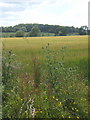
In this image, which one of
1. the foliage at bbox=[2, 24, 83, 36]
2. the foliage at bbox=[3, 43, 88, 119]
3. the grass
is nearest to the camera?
the foliage at bbox=[3, 43, 88, 119]

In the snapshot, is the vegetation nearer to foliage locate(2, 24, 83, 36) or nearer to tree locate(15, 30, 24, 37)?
foliage locate(2, 24, 83, 36)

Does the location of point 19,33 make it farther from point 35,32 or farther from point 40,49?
point 40,49

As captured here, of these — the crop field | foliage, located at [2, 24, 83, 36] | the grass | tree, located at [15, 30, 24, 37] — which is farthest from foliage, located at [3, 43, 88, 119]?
the grass

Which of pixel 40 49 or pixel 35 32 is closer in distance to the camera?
pixel 35 32

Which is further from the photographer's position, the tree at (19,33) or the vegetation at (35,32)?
the vegetation at (35,32)

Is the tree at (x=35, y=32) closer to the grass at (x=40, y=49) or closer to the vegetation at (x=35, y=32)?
the vegetation at (x=35, y=32)

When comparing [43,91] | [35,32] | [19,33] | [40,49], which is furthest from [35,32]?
[43,91]

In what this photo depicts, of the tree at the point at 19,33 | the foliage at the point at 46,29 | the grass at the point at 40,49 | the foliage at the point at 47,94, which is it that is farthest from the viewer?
the grass at the point at 40,49

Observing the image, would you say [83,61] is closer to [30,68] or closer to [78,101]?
[30,68]

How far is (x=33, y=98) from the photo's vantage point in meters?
4.04

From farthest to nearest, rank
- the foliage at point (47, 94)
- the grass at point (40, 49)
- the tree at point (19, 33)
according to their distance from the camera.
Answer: the grass at point (40, 49) < the tree at point (19, 33) < the foliage at point (47, 94)

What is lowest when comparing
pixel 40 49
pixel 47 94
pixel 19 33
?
pixel 47 94

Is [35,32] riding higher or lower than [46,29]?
lower

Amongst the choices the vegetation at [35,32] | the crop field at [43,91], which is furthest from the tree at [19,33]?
the crop field at [43,91]
